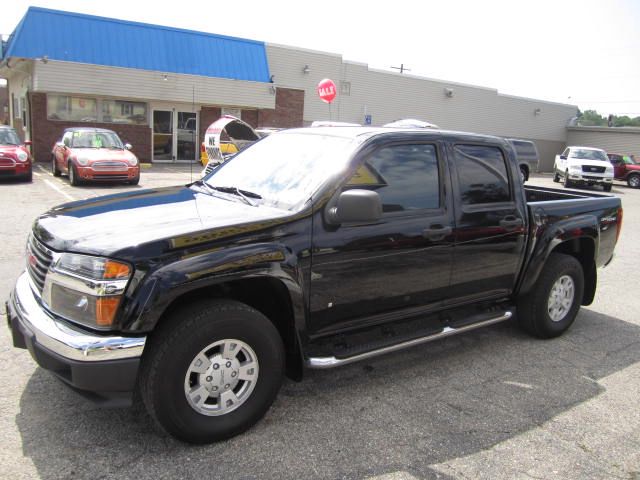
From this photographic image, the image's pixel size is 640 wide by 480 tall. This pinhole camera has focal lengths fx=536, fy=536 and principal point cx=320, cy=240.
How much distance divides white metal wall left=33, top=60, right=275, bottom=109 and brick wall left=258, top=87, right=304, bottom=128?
3.60ft

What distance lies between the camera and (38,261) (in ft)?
10.4

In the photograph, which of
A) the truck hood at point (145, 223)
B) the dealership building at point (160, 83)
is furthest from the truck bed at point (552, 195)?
the dealership building at point (160, 83)

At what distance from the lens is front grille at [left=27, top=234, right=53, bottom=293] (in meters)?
3.04

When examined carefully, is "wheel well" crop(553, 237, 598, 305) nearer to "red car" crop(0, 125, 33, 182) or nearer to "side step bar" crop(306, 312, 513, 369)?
"side step bar" crop(306, 312, 513, 369)

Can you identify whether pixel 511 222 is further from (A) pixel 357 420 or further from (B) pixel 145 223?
(B) pixel 145 223

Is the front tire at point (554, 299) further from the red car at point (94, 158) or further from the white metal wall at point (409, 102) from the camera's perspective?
the white metal wall at point (409, 102)

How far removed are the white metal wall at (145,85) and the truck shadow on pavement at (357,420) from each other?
16950 millimetres

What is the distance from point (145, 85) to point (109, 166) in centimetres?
898

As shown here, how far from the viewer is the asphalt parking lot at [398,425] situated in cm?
289

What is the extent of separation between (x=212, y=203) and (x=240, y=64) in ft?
73.9

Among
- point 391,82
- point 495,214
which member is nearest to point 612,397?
→ point 495,214

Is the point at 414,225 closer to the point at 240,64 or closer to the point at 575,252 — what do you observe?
the point at 575,252

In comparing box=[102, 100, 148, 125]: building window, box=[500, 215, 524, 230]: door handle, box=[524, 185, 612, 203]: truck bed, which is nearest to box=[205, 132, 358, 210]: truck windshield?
box=[500, 215, 524, 230]: door handle

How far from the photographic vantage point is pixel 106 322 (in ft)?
8.95
